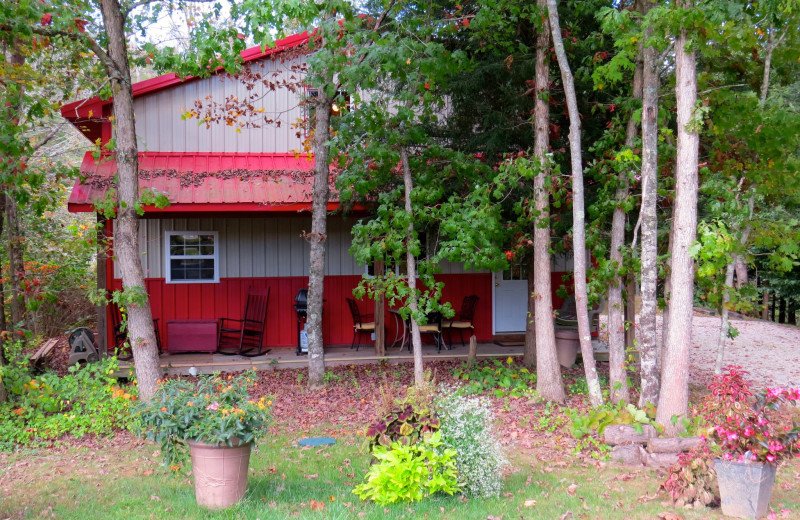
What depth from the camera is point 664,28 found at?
6.39 m

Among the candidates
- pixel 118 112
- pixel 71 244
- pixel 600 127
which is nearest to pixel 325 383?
pixel 118 112

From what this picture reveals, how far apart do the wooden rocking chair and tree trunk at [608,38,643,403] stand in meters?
5.62

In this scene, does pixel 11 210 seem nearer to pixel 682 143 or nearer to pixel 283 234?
pixel 283 234

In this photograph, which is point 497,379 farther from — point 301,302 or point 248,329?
point 248,329

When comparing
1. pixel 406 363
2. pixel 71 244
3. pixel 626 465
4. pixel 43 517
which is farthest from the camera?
pixel 71 244

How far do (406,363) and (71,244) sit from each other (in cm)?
829

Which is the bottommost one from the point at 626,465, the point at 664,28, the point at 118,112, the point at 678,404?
the point at 626,465

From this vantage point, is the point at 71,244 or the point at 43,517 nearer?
Answer: the point at 43,517

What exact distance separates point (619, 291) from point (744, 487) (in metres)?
3.75

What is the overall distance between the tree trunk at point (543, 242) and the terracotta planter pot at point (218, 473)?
4.83 m

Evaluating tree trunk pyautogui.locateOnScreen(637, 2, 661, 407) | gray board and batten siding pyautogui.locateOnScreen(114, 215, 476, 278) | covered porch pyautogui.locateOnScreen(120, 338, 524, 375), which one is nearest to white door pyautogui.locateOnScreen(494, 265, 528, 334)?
covered porch pyautogui.locateOnScreen(120, 338, 524, 375)

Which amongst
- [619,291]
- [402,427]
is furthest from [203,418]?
[619,291]

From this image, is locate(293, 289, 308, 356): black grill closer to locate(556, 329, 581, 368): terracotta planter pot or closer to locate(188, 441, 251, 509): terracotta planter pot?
locate(556, 329, 581, 368): terracotta planter pot

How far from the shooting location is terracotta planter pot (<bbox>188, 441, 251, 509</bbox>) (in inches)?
178
